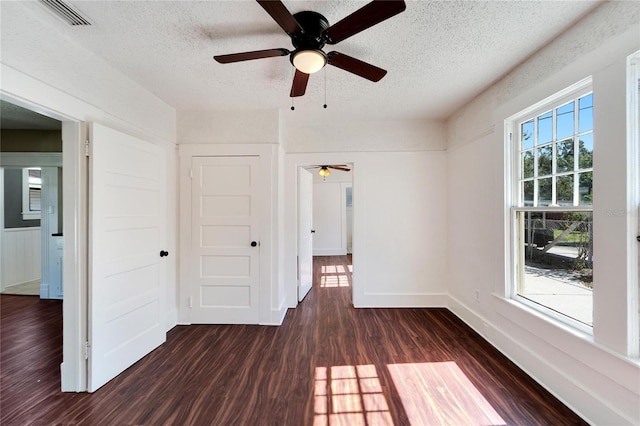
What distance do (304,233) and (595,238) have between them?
Answer: 3049mm

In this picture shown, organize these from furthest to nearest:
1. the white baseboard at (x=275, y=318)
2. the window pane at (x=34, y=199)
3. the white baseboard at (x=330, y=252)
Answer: the white baseboard at (x=330, y=252)
the window pane at (x=34, y=199)
the white baseboard at (x=275, y=318)

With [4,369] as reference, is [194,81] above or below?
above

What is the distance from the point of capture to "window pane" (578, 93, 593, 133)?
1.68 metres

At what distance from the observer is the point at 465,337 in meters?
2.70

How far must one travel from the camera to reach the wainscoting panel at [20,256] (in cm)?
433

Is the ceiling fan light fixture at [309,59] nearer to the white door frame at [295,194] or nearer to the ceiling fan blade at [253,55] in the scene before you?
the ceiling fan blade at [253,55]

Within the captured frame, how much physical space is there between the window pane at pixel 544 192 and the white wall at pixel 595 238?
303 millimetres

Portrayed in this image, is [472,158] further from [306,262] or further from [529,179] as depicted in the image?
[306,262]

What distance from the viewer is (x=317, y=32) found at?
156 centimetres

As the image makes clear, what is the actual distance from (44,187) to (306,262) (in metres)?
4.24

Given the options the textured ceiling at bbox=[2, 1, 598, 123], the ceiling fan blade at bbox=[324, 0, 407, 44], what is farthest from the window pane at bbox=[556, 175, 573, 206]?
the ceiling fan blade at bbox=[324, 0, 407, 44]

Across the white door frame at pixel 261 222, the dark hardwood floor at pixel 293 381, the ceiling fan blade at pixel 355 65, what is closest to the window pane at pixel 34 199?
the dark hardwood floor at pixel 293 381

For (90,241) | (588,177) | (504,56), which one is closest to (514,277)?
(588,177)

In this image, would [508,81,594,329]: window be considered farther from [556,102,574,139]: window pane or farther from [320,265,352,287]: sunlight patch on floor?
[320,265,352,287]: sunlight patch on floor
